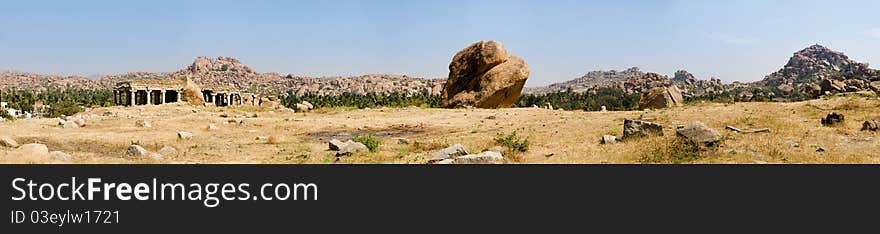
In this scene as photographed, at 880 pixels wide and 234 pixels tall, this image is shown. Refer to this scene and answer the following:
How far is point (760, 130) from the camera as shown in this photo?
41.5 ft

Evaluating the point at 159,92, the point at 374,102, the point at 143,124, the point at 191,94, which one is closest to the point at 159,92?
the point at 159,92

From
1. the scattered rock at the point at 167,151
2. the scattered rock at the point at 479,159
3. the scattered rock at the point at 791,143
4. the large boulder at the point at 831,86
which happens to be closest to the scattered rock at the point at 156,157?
the scattered rock at the point at 167,151

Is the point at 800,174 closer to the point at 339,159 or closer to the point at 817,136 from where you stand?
the point at 817,136

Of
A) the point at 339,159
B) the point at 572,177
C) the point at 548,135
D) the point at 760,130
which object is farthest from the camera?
the point at 548,135

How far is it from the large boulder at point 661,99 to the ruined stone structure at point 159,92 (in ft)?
120

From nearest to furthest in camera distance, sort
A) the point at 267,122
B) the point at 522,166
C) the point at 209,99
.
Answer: the point at 522,166, the point at 267,122, the point at 209,99

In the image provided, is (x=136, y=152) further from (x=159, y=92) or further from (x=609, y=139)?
(x=159, y=92)

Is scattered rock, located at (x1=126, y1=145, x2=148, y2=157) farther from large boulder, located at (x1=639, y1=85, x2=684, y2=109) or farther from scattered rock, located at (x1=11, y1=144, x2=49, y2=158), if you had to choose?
large boulder, located at (x1=639, y1=85, x2=684, y2=109)

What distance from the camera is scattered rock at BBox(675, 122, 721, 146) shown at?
10773 mm

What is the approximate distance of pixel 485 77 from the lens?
33.8m

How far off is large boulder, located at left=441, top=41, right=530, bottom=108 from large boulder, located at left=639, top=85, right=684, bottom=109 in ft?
24.4

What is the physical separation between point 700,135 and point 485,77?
23.2 metres

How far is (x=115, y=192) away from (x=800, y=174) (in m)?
8.97

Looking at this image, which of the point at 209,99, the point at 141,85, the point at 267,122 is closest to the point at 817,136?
the point at 267,122
